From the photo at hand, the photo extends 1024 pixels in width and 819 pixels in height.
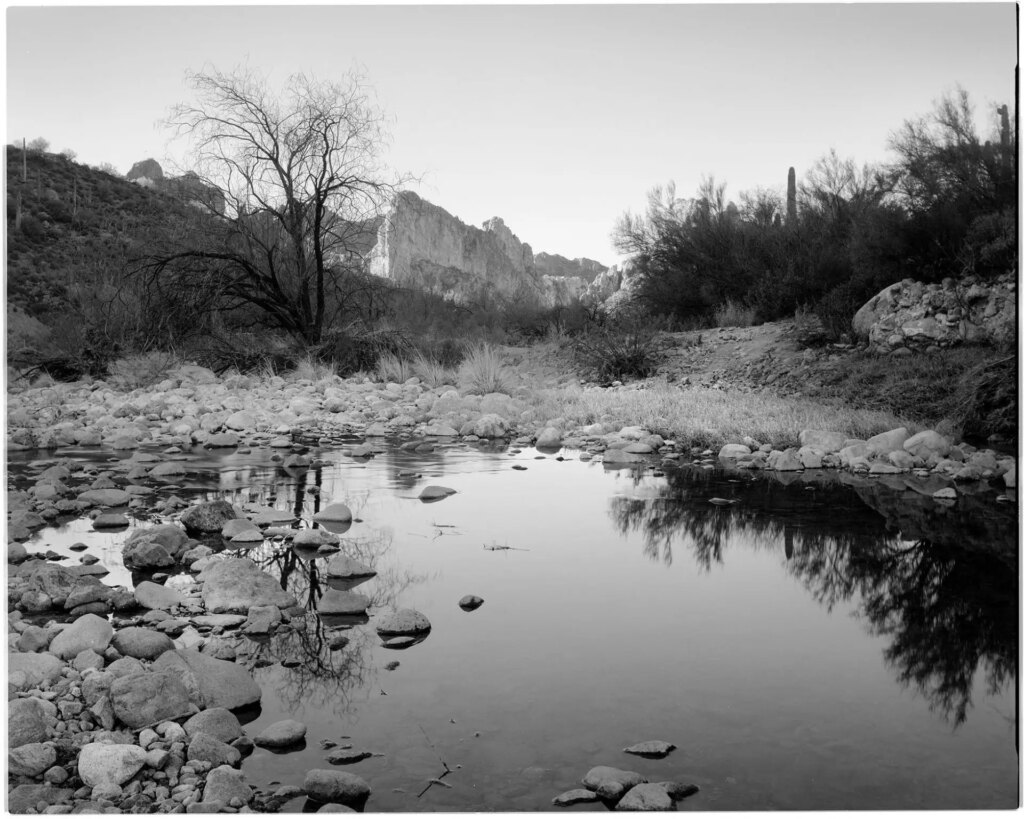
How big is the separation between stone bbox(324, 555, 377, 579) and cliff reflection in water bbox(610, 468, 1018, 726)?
1403 mm

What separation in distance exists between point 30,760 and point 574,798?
1330mm

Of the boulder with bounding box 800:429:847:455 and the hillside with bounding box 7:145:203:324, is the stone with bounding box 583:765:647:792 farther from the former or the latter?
the hillside with bounding box 7:145:203:324

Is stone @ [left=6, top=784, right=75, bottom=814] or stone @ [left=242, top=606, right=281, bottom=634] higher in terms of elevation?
stone @ [left=242, top=606, right=281, bottom=634]

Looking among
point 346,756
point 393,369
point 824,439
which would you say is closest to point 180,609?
point 346,756

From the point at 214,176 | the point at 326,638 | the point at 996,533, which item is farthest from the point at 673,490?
the point at 214,176

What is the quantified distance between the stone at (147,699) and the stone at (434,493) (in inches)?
124

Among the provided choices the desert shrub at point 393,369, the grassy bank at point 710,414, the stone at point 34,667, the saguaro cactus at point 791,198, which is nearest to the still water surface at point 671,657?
the stone at point 34,667

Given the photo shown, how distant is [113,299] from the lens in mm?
13086

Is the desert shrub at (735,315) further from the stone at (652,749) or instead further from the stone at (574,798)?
the stone at (574,798)

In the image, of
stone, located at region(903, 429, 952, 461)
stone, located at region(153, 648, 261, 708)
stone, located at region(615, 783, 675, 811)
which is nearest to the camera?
stone, located at region(615, 783, 675, 811)

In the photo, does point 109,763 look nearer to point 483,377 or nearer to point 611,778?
point 611,778

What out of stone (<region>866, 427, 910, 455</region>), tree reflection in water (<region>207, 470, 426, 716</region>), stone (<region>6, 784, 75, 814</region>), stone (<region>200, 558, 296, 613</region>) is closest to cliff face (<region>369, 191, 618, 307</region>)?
stone (<region>866, 427, 910, 455</region>)

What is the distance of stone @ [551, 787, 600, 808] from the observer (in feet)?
6.27

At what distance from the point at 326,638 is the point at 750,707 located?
142 centimetres
